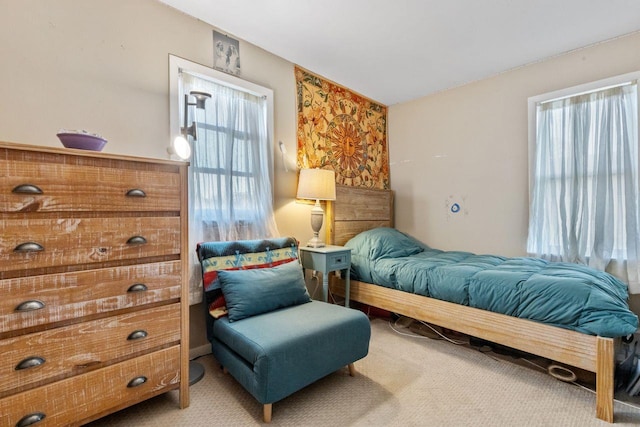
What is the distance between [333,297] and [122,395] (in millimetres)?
2066

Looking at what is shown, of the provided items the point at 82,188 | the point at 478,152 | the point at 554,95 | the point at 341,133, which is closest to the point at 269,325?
the point at 82,188

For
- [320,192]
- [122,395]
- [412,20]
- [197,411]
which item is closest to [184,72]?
[320,192]

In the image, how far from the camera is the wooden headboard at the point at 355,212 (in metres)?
3.12

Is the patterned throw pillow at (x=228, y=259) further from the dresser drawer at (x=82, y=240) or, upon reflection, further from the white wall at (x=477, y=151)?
the white wall at (x=477, y=151)

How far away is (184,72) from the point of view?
7.00 feet

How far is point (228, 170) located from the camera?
2.33 meters

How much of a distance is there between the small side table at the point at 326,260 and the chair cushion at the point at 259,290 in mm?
478

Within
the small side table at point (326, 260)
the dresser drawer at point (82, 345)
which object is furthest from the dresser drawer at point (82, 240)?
the small side table at point (326, 260)

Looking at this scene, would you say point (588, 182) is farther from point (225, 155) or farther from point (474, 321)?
point (225, 155)

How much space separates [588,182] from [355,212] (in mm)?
2087

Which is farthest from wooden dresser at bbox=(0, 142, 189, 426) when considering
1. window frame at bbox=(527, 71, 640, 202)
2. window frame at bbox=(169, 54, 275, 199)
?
window frame at bbox=(527, 71, 640, 202)

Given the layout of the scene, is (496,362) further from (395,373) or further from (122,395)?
(122,395)

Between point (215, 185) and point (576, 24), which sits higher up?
point (576, 24)

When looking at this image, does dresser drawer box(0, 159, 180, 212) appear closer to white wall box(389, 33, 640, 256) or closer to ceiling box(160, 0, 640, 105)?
ceiling box(160, 0, 640, 105)
